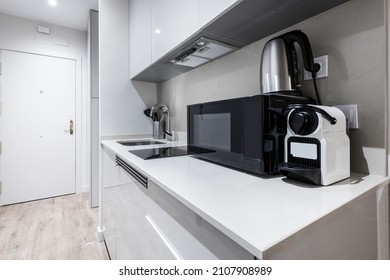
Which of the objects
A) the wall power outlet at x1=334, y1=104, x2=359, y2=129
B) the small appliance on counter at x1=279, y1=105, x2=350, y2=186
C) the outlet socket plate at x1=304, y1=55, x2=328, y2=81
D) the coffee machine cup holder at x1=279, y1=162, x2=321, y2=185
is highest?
the outlet socket plate at x1=304, y1=55, x2=328, y2=81

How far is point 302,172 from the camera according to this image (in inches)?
23.3

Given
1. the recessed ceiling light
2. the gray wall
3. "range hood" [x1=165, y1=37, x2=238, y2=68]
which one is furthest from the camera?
the recessed ceiling light

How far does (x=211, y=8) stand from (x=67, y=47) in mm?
2763

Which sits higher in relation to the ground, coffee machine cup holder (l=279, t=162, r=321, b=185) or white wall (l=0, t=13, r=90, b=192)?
white wall (l=0, t=13, r=90, b=192)

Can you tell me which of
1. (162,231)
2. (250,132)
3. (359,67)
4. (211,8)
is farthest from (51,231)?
(359,67)

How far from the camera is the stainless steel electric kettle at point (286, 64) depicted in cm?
79

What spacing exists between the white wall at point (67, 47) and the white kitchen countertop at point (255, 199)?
8.69 ft

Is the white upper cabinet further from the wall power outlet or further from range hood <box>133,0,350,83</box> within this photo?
the wall power outlet

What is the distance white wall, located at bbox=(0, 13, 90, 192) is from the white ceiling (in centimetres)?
12

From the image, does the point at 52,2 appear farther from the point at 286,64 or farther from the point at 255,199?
the point at 255,199

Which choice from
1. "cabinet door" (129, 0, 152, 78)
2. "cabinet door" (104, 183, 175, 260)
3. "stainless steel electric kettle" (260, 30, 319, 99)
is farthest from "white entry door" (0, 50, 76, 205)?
"stainless steel electric kettle" (260, 30, 319, 99)

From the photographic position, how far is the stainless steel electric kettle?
2.59ft

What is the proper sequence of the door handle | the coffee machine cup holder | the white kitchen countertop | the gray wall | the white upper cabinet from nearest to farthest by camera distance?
1. the white kitchen countertop
2. the coffee machine cup holder
3. the gray wall
4. the white upper cabinet
5. the door handle

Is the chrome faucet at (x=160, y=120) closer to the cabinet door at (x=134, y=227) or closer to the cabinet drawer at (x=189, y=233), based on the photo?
the cabinet door at (x=134, y=227)
